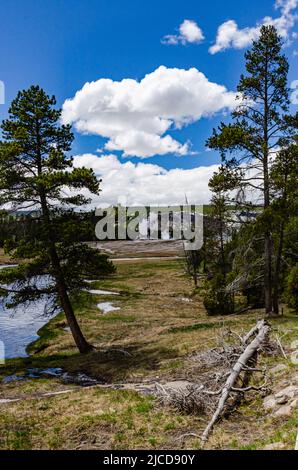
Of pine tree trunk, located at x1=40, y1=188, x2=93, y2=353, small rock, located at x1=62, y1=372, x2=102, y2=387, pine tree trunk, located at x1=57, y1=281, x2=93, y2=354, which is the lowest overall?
small rock, located at x1=62, y1=372, x2=102, y2=387

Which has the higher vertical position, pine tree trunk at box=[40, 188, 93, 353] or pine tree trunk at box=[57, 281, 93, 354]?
pine tree trunk at box=[40, 188, 93, 353]

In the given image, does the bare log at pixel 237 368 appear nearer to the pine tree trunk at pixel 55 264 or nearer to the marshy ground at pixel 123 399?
the marshy ground at pixel 123 399

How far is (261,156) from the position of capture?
20.2 meters

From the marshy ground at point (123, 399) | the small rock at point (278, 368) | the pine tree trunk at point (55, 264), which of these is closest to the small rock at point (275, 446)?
the marshy ground at point (123, 399)

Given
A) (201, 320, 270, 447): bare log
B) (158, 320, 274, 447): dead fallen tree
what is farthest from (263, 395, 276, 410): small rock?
(201, 320, 270, 447): bare log

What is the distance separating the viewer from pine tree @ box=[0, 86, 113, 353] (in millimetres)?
19203

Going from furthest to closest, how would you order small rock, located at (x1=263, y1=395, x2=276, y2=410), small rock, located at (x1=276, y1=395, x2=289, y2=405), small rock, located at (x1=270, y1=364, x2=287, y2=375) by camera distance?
1. small rock, located at (x1=270, y1=364, x2=287, y2=375)
2. small rock, located at (x1=263, y1=395, x2=276, y2=410)
3. small rock, located at (x1=276, y1=395, x2=289, y2=405)

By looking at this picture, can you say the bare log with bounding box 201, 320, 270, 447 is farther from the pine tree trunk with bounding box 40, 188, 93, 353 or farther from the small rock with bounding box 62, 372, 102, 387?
the pine tree trunk with bounding box 40, 188, 93, 353

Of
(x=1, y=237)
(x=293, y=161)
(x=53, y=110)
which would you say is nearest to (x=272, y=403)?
(x=293, y=161)

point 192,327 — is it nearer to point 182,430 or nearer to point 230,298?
point 230,298

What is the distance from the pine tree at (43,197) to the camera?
63.0ft

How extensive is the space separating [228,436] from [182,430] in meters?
1.23

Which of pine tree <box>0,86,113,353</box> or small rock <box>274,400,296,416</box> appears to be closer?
small rock <box>274,400,296,416</box>

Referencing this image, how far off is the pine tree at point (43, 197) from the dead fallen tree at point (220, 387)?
29.9ft
